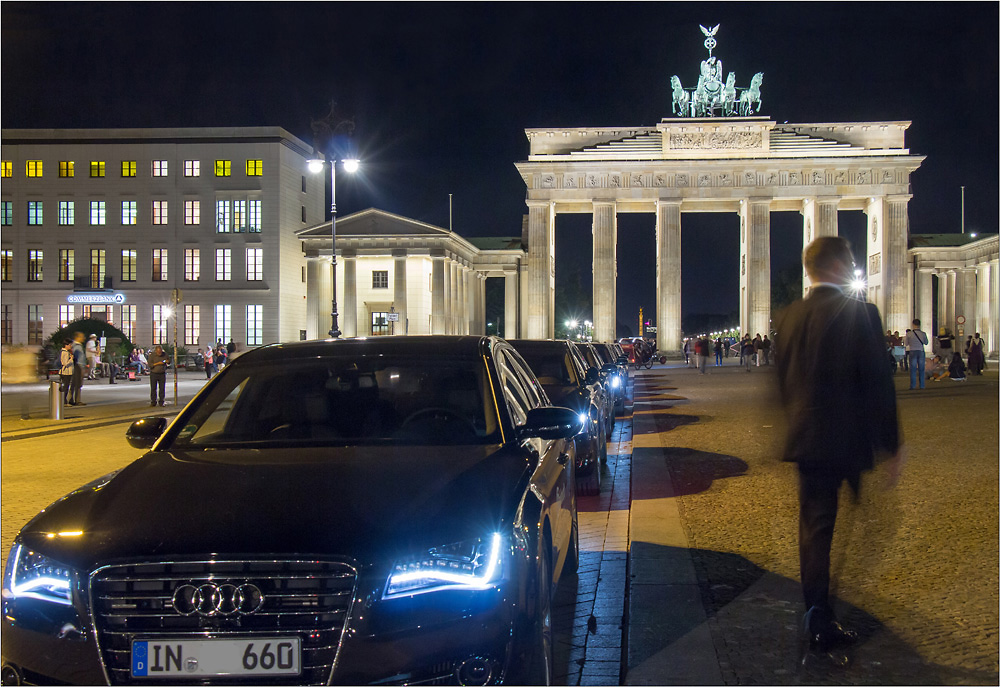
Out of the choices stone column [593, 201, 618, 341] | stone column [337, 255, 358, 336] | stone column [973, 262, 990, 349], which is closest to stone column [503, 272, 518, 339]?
stone column [593, 201, 618, 341]

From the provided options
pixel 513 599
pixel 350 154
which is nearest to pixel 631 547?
pixel 513 599

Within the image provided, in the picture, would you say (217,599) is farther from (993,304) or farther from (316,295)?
(993,304)

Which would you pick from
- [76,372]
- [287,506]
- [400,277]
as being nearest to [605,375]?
[287,506]

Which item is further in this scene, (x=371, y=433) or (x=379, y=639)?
(x=371, y=433)

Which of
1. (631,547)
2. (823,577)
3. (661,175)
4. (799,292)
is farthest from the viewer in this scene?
(799,292)

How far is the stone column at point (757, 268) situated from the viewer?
220 feet

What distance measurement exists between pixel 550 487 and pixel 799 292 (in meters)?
109

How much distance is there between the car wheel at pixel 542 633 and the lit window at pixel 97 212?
6686 cm

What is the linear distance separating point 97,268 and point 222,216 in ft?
31.3

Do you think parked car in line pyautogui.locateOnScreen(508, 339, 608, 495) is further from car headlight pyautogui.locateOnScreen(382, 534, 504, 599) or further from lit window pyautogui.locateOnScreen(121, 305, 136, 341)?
lit window pyautogui.locateOnScreen(121, 305, 136, 341)

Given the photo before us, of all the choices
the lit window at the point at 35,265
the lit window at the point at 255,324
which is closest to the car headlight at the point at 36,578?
the lit window at the point at 255,324

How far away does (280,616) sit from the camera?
3.27m

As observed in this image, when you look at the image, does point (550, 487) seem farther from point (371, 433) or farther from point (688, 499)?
point (688, 499)

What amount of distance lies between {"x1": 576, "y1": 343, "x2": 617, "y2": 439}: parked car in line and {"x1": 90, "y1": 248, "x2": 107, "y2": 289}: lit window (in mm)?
52348
